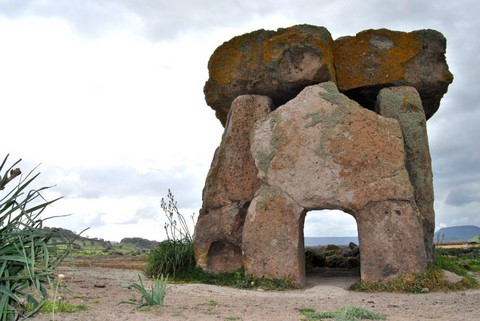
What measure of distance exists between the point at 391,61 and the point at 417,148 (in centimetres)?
183

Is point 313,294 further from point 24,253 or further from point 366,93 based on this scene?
point 24,253

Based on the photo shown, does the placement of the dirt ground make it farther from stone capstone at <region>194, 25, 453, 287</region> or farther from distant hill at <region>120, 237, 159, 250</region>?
distant hill at <region>120, 237, 159, 250</region>

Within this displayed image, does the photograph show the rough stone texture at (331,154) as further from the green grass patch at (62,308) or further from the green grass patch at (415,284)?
the green grass patch at (62,308)

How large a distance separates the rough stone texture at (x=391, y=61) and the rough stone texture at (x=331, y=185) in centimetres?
129

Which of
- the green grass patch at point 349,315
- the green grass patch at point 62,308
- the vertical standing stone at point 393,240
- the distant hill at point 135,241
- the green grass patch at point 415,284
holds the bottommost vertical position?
the green grass patch at point 349,315

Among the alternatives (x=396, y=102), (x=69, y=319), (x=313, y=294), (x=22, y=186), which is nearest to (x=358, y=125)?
(x=396, y=102)

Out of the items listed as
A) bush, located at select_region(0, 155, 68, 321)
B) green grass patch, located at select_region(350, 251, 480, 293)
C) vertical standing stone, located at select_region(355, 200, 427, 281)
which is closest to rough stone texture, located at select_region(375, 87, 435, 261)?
green grass patch, located at select_region(350, 251, 480, 293)

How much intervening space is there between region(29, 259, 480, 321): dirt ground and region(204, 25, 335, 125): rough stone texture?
12.7ft

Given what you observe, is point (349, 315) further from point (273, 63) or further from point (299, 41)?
point (299, 41)

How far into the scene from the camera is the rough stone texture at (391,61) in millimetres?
11477

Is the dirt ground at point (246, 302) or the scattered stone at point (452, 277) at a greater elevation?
the scattered stone at point (452, 277)

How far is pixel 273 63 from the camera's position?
11.3 m

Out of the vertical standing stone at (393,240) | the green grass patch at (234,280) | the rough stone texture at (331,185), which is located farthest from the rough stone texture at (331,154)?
the green grass patch at (234,280)

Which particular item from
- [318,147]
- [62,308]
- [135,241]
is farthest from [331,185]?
[135,241]
